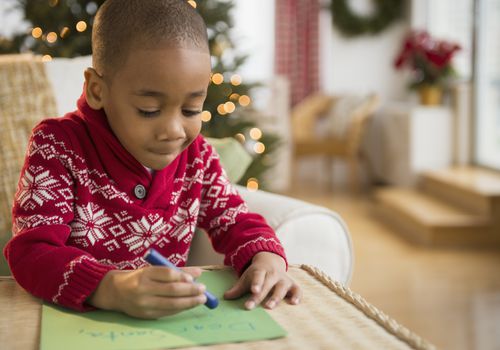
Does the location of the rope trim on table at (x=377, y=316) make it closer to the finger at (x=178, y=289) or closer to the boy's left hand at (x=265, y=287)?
the boy's left hand at (x=265, y=287)

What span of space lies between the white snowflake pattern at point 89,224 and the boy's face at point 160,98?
0.18 m

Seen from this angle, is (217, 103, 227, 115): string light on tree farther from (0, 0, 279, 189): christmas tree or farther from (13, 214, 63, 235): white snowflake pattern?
(13, 214, 63, 235): white snowflake pattern

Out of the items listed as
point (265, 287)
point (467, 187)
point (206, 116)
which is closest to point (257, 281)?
point (265, 287)

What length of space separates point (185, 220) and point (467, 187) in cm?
362

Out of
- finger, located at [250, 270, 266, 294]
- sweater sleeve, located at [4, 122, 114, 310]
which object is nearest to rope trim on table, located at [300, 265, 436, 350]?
finger, located at [250, 270, 266, 294]

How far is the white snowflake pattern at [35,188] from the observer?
3.11 ft

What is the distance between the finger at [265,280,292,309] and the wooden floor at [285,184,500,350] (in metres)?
1.76

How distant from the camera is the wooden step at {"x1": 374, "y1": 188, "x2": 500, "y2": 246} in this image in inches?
162

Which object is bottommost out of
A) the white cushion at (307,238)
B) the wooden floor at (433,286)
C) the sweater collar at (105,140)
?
the wooden floor at (433,286)

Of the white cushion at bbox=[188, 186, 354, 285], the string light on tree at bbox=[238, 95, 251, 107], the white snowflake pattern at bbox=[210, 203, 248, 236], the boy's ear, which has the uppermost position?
the boy's ear

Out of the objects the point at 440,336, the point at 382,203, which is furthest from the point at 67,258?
the point at 382,203

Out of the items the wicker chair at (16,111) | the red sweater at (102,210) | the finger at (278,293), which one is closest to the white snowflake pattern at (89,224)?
the red sweater at (102,210)

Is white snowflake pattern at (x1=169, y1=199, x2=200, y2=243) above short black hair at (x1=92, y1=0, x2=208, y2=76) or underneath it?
underneath

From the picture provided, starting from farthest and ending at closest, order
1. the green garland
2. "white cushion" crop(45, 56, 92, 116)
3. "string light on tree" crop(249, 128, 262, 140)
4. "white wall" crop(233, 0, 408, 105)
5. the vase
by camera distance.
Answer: "white wall" crop(233, 0, 408, 105) → the green garland → the vase → "string light on tree" crop(249, 128, 262, 140) → "white cushion" crop(45, 56, 92, 116)
